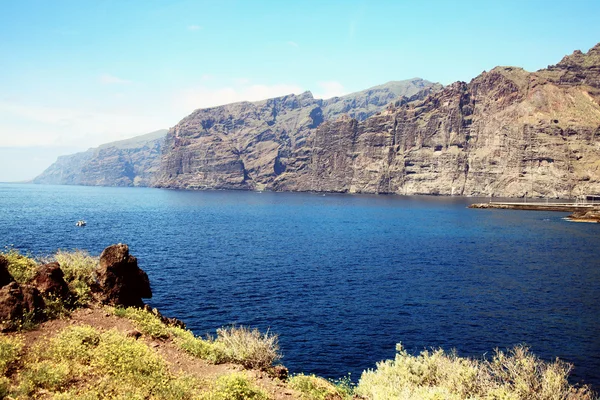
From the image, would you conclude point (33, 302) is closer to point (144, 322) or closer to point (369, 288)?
point (144, 322)

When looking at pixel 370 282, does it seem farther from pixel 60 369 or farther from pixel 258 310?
pixel 60 369

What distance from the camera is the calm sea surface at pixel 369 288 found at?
3141 centimetres

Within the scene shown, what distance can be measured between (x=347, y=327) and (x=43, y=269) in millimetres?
23124

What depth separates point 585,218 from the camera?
136 metres

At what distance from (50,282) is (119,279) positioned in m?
3.79

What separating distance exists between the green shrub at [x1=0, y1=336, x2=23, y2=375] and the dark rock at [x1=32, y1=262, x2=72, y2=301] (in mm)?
4658

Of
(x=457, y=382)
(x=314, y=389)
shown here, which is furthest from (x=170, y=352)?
(x=457, y=382)

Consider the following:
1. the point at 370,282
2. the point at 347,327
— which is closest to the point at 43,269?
the point at 347,327

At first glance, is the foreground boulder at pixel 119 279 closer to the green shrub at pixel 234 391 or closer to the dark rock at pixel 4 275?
the dark rock at pixel 4 275

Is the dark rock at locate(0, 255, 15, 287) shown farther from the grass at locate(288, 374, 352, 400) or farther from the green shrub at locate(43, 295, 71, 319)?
the grass at locate(288, 374, 352, 400)

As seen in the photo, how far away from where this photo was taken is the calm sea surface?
3141cm

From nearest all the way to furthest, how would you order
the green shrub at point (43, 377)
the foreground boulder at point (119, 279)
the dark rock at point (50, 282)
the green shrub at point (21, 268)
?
the green shrub at point (43, 377), the dark rock at point (50, 282), the green shrub at point (21, 268), the foreground boulder at point (119, 279)

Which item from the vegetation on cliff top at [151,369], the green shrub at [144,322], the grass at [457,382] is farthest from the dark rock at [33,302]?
the grass at [457,382]

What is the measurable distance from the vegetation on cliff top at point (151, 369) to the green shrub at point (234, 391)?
0.10ft
